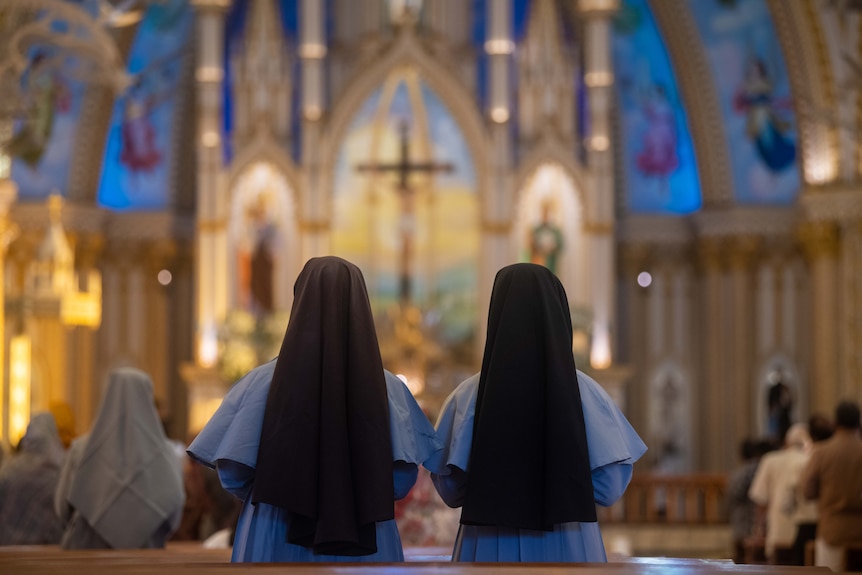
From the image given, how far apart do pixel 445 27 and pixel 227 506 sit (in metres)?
12.2

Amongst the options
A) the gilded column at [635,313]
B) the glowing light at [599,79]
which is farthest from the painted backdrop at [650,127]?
the glowing light at [599,79]

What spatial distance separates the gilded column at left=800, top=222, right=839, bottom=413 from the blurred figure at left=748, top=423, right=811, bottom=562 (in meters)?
7.57

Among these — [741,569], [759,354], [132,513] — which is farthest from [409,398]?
[759,354]

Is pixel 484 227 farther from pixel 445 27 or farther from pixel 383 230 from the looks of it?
pixel 445 27

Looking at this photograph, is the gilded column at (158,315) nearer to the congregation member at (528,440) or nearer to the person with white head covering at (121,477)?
the person with white head covering at (121,477)

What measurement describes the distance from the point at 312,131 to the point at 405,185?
1.48 meters

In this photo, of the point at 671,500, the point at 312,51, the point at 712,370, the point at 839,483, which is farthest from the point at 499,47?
the point at 839,483

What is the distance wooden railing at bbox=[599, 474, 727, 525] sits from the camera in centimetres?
1847

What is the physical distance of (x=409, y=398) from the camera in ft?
21.0

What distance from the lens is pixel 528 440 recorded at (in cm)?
623

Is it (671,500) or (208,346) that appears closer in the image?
(671,500)

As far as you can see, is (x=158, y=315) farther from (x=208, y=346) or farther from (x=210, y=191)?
(x=210, y=191)

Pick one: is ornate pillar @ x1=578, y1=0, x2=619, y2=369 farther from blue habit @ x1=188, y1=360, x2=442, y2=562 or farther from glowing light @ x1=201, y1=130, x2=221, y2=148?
blue habit @ x1=188, y1=360, x2=442, y2=562

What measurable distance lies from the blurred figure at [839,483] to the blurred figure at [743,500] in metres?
2.93
